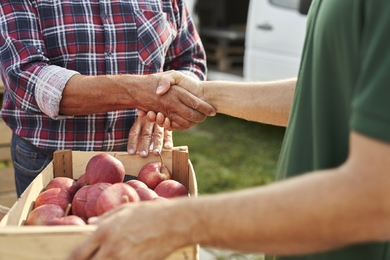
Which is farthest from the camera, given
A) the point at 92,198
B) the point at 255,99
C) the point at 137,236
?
the point at 255,99

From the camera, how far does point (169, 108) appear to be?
227 cm

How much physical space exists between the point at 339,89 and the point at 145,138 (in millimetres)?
1117

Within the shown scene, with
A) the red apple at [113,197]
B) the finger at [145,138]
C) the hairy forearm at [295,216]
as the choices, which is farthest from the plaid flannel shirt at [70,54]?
the hairy forearm at [295,216]

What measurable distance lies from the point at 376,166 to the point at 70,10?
1.59 m

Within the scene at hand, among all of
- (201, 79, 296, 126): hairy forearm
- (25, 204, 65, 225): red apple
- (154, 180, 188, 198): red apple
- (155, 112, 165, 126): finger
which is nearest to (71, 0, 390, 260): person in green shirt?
(25, 204, 65, 225): red apple

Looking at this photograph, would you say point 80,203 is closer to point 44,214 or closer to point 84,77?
point 44,214

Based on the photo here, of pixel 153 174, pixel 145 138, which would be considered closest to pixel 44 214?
pixel 153 174

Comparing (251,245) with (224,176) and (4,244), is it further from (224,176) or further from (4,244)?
(224,176)

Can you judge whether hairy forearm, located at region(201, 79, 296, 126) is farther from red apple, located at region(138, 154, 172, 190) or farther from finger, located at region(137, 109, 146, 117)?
red apple, located at region(138, 154, 172, 190)

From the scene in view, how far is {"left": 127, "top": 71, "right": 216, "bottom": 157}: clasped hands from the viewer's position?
2.23 meters

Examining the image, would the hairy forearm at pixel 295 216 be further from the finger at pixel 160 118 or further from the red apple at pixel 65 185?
the finger at pixel 160 118

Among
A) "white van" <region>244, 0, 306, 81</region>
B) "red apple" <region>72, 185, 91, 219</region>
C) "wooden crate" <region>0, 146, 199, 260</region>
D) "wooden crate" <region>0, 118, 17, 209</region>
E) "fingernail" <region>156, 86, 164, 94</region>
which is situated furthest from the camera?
"white van" <region>244, 0, 306, 81</region>

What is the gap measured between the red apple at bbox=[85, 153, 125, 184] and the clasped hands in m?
0.32

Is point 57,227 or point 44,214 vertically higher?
point 57,227
